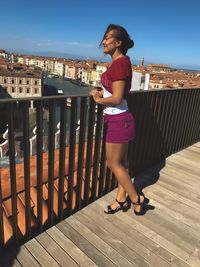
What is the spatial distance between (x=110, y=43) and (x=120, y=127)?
663mm

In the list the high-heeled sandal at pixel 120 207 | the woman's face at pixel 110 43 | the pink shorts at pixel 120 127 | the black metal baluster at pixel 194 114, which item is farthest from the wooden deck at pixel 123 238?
the black metal baluster at pixel 194 114

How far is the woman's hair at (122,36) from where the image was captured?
6.57 feet

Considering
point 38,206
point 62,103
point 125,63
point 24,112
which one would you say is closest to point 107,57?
point 125,63

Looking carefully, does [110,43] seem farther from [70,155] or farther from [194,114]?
[194,114]

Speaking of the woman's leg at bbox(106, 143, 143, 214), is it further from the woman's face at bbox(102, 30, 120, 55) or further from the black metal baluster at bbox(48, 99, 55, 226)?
the woman's face at bbox(102, 30, 120, 55)

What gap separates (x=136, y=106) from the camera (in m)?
2.90

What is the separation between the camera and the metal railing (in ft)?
6.24

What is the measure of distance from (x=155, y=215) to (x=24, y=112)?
5.55ft

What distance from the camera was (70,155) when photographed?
2.30 meters

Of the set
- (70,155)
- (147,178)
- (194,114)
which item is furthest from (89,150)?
(194,114)

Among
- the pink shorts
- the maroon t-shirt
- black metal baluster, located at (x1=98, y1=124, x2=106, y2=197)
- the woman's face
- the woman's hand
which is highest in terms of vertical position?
the woman's face

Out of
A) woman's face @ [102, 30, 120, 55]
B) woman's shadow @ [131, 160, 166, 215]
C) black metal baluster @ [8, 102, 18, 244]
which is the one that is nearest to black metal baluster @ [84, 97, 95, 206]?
woman's face @ [102, 30, 120, 55]

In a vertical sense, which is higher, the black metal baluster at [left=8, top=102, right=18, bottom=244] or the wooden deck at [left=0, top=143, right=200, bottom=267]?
the black metal baluster at [left=8, top=102, right=18, bottom=244]

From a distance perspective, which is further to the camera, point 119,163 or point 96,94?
point 119,163
